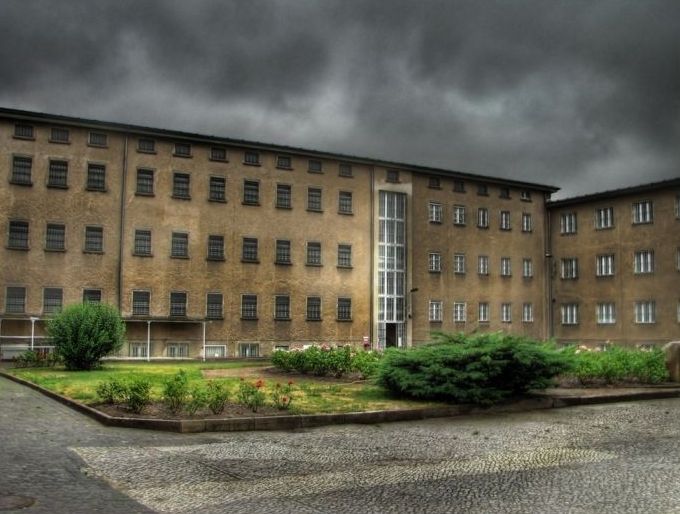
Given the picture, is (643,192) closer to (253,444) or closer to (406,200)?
(406,200)

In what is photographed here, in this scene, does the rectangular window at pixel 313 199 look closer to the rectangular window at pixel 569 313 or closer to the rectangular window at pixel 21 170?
the rectangular window at pixel 21 170

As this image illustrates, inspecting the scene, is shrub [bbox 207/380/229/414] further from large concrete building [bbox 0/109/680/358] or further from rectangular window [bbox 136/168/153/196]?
rectangular window [bbox 136/168/153/196]

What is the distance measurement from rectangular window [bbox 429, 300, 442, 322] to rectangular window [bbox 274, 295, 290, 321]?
10721 mm

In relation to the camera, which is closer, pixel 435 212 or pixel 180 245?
pixel 180 245

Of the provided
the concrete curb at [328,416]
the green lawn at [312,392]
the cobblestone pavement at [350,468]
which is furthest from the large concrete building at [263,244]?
the cobblestone pavement at [350,468]

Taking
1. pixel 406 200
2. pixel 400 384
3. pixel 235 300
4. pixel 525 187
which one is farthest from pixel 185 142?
pixel 400 384

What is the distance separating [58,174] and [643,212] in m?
35.9

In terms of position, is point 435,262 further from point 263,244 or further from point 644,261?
point 644,261

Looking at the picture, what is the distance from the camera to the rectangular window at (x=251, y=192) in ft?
144

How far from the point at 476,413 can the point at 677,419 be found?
3.78 metres

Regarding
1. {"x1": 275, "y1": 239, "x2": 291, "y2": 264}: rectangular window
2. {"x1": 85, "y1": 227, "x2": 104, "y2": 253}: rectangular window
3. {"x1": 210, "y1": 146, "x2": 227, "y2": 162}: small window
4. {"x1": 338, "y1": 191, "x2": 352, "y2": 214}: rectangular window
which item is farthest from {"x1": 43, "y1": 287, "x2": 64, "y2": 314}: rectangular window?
{"x1": 338, "y1": 191, "x2": 352, "y2": 214}: rectangular window

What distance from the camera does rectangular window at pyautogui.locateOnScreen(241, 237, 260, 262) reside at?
43594 mm

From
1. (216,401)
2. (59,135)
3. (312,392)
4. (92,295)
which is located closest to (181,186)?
(59,135)

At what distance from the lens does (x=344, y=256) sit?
46875 mm
